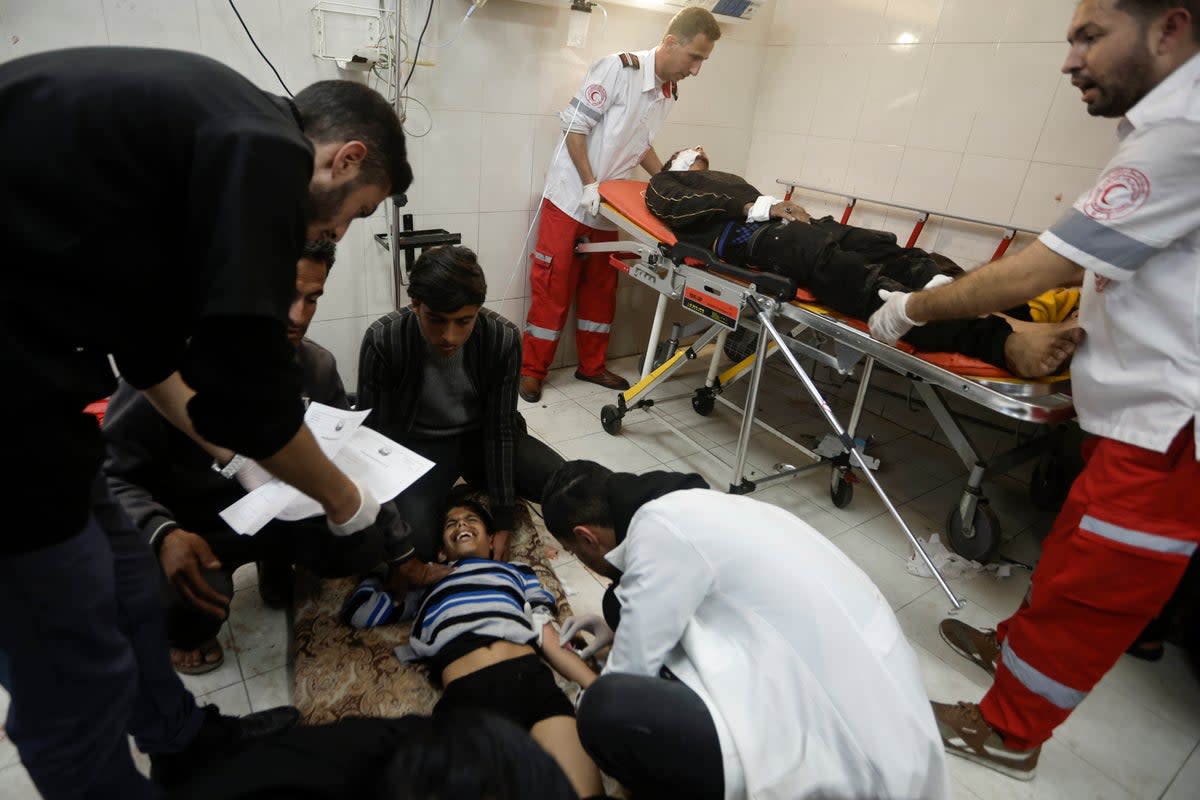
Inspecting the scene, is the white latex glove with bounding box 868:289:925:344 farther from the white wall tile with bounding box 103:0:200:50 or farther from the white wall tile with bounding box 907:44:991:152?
the white wall tile with bounding box 103:0:200:50

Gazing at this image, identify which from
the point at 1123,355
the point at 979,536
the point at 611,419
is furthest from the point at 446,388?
the point at 979,536

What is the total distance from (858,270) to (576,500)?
1.32m

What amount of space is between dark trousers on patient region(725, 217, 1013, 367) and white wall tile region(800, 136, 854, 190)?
3.82 ft

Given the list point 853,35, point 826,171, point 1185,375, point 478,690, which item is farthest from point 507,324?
Result: point 853,35

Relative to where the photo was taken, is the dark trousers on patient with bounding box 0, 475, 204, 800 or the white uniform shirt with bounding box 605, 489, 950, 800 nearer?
the dark trousers on patient with bounding box 0, 475, 204, 800

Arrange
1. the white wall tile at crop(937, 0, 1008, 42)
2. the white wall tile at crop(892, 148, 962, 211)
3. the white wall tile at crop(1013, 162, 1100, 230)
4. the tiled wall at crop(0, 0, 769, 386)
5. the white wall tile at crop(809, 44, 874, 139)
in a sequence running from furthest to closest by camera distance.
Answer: the white wall tile at crop(809, 44, 874, 139) < the white wall tile at crop(892, 148, 962, 211) < the white wall tile at crop(937, 0, 1008, 42) < the white wall tile at crop(1013, 162, 1100, 230) < the tiled wall at crop(0, 0, 769, 386)

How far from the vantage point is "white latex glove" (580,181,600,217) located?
9.86ft

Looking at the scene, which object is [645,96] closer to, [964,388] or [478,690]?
[964,388]

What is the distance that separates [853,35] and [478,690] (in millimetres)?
3576

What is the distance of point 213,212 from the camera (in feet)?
2.46

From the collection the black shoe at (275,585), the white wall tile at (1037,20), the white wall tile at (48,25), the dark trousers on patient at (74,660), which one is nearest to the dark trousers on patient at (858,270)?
the white wall tile at (1037,20)

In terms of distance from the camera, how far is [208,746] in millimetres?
1312

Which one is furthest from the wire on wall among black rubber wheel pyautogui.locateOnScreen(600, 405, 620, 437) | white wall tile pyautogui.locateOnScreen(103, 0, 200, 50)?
black rubber wheel pyautogui.locateOnScreen(600, 405, 620, 437)

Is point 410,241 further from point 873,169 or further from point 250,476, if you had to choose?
point 873,169
